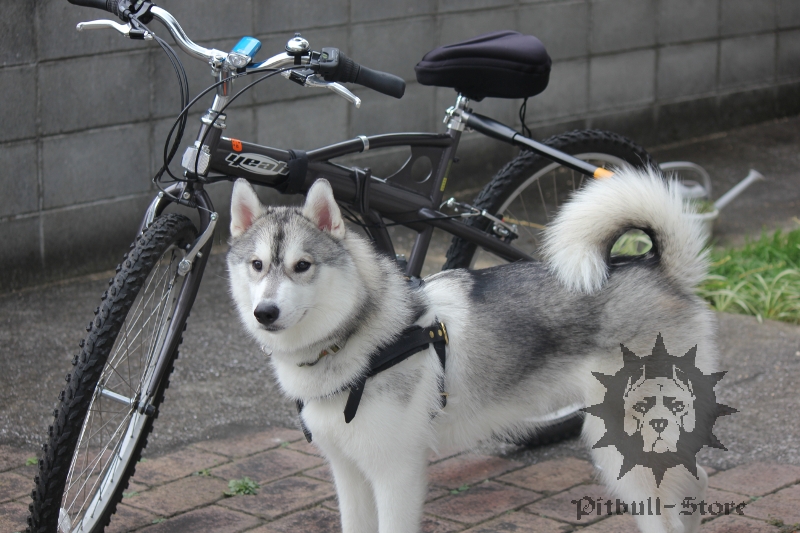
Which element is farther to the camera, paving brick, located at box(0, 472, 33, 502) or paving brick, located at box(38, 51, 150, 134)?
paving brick, located at box(38, 51, 150, 134)

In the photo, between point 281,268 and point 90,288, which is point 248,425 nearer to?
point 281,268

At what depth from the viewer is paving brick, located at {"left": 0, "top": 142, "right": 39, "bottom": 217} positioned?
532 centimetres

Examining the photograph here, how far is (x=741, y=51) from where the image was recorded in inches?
347

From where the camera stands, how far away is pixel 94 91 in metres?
5.60

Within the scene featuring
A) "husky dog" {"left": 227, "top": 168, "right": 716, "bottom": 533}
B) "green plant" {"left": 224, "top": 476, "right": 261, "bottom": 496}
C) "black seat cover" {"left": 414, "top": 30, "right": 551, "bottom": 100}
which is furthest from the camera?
"black seat cover" {"left": 414, "top": 30, "right": 551, "bottom": 100}

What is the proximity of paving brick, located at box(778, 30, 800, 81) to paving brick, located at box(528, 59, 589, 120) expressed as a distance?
264 cm

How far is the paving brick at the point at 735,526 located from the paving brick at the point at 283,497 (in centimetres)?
137

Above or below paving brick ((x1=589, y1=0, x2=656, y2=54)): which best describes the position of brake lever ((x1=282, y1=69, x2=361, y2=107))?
below

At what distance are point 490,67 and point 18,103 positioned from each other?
3082 mm

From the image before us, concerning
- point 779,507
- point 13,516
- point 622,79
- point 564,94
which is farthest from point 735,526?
point 622,79

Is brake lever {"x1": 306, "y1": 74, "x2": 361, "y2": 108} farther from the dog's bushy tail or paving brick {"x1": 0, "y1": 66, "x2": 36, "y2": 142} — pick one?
paving brick {"x1": 0, "y1": 66, "x2": 36, "y2": 142}

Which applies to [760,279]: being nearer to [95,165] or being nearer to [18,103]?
[95,165]

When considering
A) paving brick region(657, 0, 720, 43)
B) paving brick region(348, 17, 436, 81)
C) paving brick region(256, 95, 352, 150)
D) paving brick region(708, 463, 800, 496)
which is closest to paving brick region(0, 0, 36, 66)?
paving brick region(256, 95, 352, 150)

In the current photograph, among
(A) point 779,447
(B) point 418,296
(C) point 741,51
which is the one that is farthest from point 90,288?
(C) point 741,51
